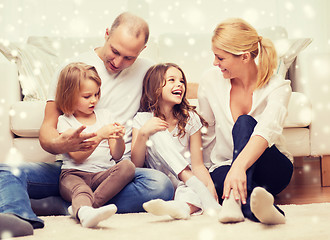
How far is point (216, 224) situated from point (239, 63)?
1.88ft

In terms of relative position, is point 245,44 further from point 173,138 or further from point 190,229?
point 190,229

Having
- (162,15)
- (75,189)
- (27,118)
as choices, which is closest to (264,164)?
(75,189)

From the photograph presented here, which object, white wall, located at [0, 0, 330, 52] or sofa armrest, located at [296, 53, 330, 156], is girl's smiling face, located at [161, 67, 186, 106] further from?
white wall, located at [0, 0, 330, 52]

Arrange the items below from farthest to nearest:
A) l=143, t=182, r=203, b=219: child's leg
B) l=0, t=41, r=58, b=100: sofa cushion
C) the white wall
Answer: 1. the white wall
2. l=0, t=41, r=58, b=100: sofa cushion
3. l=143, t=182, r=203, b=219: child's leg

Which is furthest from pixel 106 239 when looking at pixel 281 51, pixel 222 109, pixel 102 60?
pixel 281 51

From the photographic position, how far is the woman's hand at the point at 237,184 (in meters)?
1.12

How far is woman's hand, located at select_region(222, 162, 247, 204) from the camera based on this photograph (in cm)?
112

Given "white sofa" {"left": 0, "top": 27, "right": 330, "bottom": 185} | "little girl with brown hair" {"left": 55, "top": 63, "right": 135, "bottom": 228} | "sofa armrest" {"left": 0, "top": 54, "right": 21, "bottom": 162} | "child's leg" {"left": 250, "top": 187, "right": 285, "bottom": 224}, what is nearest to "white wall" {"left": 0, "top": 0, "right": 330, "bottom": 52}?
"white sofa" {"left": 0, "top": 27, "right": 330, "bottom": 185}

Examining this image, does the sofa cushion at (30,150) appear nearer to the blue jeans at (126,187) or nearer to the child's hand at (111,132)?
the blue jeans at (126,187)

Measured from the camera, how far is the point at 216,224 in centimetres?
107

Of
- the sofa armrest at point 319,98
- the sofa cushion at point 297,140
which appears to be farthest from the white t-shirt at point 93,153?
the sofa armrest at point 319,98

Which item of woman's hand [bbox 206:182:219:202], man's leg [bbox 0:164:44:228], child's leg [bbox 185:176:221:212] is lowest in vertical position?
woman's hand [bbox 206:182:219:202]

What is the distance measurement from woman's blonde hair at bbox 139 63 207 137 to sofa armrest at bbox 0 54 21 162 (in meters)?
0.62

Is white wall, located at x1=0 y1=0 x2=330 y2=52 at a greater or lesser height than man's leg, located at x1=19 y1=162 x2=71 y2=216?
greater
